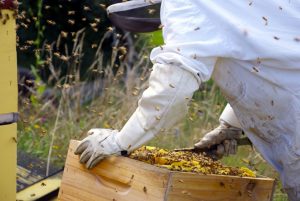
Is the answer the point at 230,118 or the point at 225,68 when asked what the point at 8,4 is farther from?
the point at 230,118

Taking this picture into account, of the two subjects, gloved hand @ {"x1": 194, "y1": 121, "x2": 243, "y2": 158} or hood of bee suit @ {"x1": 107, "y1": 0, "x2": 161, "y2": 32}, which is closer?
hood of bee suit @ {"x1": 107, "y1": 0, "x2": 161, "y2": 32}

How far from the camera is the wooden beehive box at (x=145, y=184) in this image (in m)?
2.61

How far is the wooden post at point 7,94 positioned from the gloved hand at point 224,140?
90 centimetres

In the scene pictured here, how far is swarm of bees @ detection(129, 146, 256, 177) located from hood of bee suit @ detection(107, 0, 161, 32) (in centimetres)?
55

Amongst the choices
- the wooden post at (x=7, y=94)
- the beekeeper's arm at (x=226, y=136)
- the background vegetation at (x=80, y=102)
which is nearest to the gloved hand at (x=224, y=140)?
the beekeeper's arm at (x=226, y=136)

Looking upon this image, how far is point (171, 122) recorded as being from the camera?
2.66 m

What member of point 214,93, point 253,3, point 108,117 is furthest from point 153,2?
point 214,93

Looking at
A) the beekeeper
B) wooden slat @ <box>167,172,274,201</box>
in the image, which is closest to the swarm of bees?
wooden slat @ <box>167,172,274,201</box>

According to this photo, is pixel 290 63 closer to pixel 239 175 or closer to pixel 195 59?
pixel 195 59

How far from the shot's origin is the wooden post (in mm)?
3027

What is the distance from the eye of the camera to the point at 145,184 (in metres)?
2.64

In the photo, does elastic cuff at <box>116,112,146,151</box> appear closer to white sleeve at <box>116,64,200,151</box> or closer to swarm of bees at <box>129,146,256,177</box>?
white sleeve at <box>116,64,200,151</box>

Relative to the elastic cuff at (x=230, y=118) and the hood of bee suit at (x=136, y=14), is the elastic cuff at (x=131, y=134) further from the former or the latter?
the elastic cuff at (x=230, y=118)

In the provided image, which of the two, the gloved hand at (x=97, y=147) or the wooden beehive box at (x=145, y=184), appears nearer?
the wooden beehive box at (x=145, y=184)
